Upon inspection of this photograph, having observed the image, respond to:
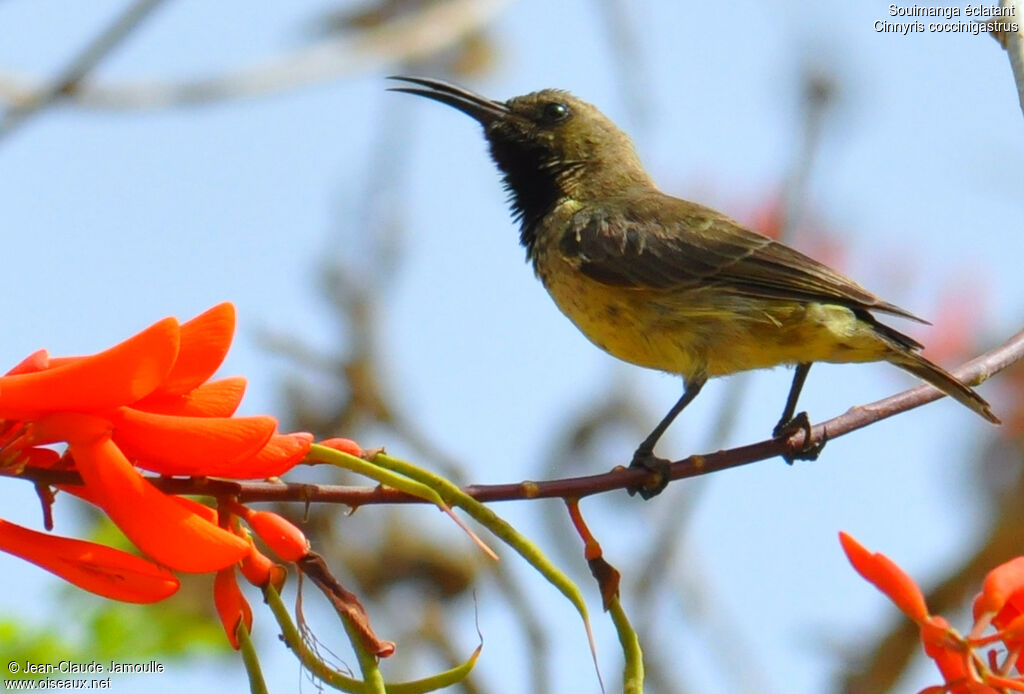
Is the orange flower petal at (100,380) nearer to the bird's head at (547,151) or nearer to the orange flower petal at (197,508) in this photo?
the orange flower petal at (197,508)

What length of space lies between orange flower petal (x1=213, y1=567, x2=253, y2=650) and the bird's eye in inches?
152

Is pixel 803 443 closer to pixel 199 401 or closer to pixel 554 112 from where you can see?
pixel 199 401

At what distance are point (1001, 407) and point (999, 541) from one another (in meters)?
0.81

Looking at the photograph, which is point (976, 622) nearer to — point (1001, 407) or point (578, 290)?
point (578, 290)

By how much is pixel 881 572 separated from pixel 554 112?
395cm

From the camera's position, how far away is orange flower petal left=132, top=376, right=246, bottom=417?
177 centimetres

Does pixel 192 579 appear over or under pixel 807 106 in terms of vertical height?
under

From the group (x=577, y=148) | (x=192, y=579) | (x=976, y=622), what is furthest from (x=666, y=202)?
(x=976, y=622)

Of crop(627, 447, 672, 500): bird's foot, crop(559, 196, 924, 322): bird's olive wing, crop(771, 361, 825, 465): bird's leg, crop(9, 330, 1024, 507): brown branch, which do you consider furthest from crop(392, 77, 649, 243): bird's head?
crop(9, 330, 1024, 507): brown branch

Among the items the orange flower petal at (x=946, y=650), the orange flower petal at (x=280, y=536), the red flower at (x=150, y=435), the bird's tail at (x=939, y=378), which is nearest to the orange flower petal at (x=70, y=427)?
the red flower at (x=150, y=435)

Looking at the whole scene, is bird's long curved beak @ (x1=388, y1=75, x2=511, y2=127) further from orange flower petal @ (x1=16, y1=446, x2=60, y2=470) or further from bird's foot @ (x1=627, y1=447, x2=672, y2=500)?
orange flower petal @ (x1=16, y1=446, x2=60, y2=470)

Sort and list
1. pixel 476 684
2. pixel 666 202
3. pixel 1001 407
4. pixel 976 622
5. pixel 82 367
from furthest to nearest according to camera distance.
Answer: pixel 1001 407
pixel 666 202
pixel 476 684
pixel 976 622
pixel 82 367

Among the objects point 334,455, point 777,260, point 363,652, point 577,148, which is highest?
point 577,148

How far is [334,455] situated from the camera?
1.79 m
